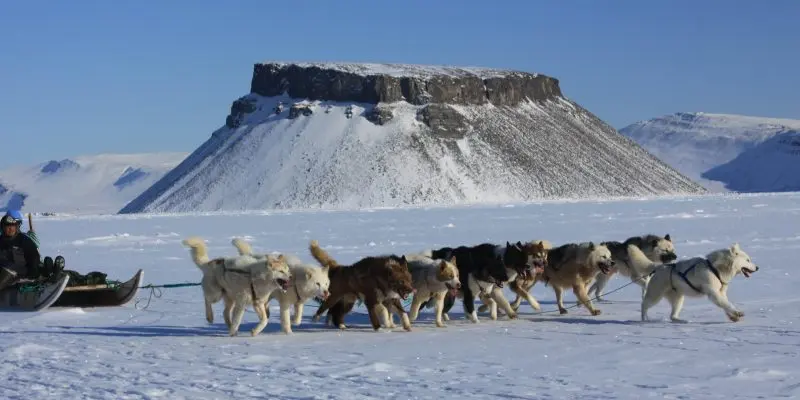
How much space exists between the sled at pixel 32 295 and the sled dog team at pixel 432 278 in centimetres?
350

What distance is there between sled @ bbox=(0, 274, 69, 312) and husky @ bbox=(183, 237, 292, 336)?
3896 mm

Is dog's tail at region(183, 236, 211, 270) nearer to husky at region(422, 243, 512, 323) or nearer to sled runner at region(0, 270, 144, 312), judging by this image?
sled runner at region(0, 270, 144, 312)

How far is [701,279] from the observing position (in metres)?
14.2

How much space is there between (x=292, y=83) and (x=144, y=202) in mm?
30267

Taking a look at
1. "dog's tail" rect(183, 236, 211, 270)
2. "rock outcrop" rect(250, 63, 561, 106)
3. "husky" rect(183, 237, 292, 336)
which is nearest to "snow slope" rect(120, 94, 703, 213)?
"rock outcrop" rect(250, 63, 561, 106)

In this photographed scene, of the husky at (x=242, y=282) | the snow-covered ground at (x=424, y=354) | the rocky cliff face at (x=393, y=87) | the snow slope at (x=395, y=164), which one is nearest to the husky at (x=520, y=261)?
the snow-covered ground at (x=424, y=354)

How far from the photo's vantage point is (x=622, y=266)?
56.9 feet

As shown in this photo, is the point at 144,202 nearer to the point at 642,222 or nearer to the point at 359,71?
the point at 359,71

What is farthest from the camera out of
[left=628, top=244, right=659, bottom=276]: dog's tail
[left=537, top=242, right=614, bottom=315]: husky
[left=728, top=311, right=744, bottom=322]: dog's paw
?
[left=628, top=244, right=659, bottom=276]: dog's tail

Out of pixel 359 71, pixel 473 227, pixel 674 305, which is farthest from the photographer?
pixel 359 71

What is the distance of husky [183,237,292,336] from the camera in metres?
13.2

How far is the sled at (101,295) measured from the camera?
17.8 m

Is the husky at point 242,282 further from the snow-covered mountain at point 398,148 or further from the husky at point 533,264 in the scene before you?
the snow-covered mountain at point 398,148

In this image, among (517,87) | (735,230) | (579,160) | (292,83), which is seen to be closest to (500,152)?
(579,160)
